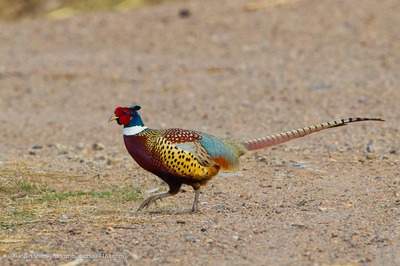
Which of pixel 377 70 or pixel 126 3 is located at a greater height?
pixel 126 3

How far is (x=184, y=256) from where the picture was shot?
561 cm

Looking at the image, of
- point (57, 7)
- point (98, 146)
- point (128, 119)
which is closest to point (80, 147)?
point (98, 146)

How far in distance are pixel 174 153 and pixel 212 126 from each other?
4.90 meters

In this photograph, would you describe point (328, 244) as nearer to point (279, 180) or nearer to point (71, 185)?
point (279, 180)

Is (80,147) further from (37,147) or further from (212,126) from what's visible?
(212,126)

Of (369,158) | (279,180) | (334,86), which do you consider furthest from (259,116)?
(279,180)

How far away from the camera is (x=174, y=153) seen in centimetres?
672

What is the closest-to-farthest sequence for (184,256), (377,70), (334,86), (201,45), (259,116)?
(184,256)
(259,116)
(334,86)
(377,70)
(201,45)

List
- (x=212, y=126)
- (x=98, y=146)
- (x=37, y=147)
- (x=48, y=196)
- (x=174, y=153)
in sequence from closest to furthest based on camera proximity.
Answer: (x=174, y=153), (x=48, y=196), (x=98, y=146), (x=37, y=147), (x=212, y=126)

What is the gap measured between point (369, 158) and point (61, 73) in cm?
830

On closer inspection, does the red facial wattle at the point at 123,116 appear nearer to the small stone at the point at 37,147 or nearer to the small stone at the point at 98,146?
the small stone at the point at 98,146

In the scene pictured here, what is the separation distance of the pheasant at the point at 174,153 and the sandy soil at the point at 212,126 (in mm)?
276

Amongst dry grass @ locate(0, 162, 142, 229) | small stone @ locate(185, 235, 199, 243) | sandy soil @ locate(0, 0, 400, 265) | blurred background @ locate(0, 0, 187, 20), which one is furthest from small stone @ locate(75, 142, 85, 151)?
blurred background @ locate(0, 0, 187, 20)

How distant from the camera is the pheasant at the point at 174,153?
670cm
